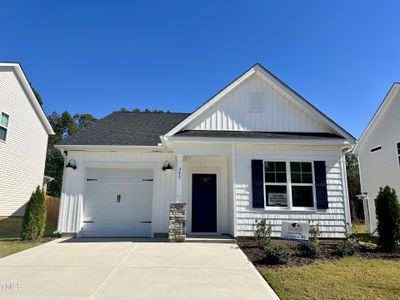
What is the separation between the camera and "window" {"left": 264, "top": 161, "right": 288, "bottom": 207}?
9.24 meters

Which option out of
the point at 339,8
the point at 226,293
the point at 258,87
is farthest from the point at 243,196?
the point at 339,8

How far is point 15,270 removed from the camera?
17.8 feet

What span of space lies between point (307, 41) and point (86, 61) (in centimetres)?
1006

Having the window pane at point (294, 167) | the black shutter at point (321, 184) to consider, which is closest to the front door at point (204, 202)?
the window pane at point (294, 167)

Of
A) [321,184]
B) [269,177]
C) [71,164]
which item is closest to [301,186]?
[321,184]

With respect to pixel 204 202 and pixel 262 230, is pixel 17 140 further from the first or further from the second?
pixel 262 230

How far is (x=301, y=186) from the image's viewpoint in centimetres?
934

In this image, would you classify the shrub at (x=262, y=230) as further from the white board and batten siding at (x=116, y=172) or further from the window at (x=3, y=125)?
the window at (x=3, y=125)

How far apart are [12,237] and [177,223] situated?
683cm

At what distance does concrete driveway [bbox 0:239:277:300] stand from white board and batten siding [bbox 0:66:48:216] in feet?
28.0

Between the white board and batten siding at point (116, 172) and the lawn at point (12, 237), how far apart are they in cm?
107

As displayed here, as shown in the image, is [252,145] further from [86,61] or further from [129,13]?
[86,61]

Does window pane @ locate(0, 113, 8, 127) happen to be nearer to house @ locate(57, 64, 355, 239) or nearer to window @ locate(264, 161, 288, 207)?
house @ locate(57, 64, 355, 239)

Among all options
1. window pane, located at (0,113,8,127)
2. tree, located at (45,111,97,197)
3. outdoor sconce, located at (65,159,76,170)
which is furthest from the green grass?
tree, located at (45,111,97,197)
